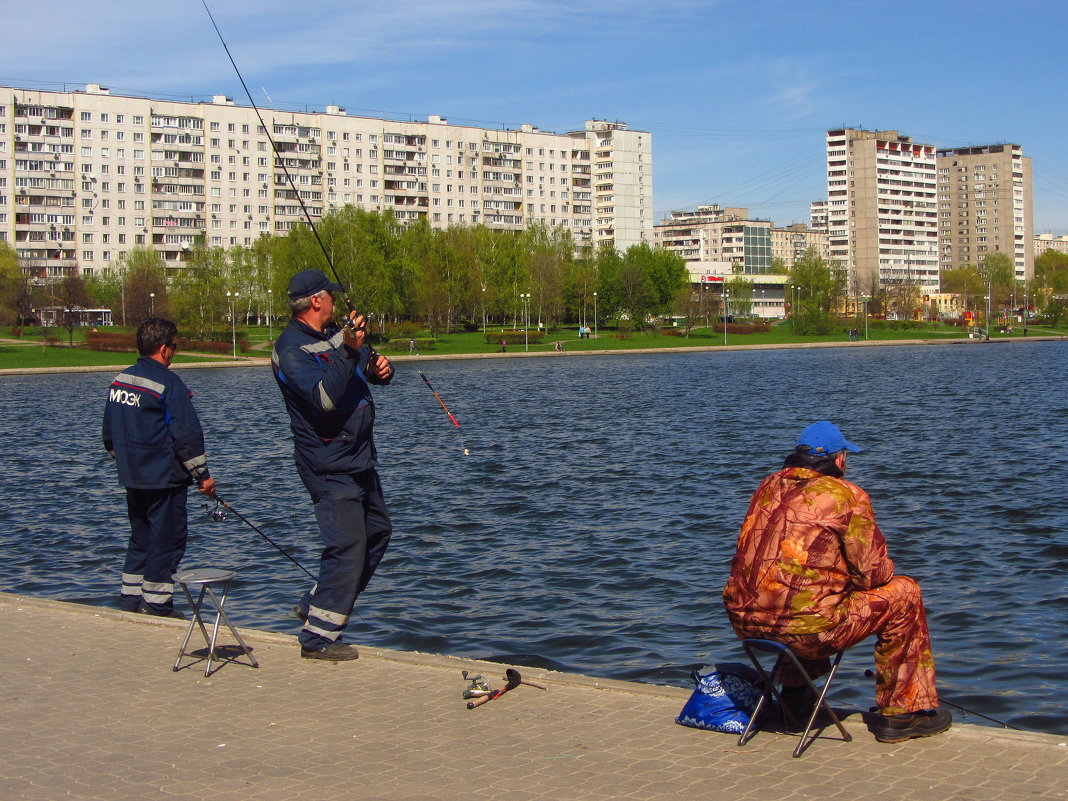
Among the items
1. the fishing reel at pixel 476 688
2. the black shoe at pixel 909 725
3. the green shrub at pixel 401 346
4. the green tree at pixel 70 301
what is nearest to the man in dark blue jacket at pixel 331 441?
the fishing reel at pixel 476 688

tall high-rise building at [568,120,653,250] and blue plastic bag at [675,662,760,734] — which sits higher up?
tall high-rise building at [568,120,653,250]

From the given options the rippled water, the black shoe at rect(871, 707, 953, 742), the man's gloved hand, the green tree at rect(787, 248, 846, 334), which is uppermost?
the green tree at rect(787, 248, 846, 334)

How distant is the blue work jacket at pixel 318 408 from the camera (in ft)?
24.2

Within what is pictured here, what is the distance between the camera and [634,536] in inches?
621

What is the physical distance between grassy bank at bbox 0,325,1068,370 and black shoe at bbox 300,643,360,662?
74116 millimetres

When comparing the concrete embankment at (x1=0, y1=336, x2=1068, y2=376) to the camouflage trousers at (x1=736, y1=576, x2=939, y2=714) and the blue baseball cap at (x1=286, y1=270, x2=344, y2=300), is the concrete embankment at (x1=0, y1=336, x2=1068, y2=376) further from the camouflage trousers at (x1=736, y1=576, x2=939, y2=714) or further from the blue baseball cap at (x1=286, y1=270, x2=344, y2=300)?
the camouflage trousers at (x1=736, y1=576, x2=939, y2=714)

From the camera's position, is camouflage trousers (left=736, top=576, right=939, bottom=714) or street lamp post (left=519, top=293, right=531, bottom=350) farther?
street lamp post (left=519, top=293, right=531, bottom=350)

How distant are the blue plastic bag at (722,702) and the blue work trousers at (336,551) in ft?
8.15

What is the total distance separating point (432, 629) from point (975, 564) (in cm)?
669

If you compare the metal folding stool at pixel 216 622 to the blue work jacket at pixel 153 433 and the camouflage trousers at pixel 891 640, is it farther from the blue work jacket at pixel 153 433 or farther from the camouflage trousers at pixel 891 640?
the camouflage trousers at pixel 891 640

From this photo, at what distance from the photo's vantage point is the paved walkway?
17.4ft

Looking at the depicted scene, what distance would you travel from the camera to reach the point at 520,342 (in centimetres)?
10538

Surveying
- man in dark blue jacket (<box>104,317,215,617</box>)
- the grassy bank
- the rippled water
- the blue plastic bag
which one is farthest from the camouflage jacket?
the grassy bank

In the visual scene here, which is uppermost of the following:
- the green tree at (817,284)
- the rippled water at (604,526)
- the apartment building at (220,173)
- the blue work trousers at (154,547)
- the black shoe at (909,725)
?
the apartment building at (220,173)
